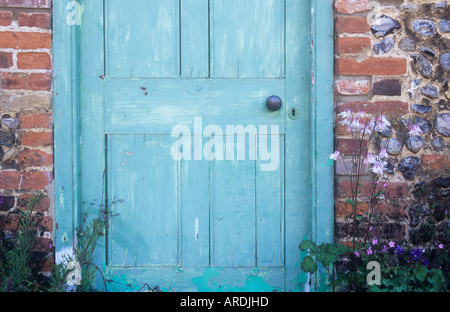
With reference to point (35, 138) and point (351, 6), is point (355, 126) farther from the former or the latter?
point (35, 138)

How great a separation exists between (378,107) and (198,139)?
948mm

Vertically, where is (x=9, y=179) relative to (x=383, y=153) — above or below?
below

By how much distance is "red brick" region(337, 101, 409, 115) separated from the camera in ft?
7.15

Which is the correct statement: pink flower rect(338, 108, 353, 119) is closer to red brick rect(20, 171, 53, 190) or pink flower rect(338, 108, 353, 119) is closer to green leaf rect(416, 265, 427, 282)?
green leaf rect(416, 265, 427, 282)

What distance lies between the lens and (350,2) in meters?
2.16

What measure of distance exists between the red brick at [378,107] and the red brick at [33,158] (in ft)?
5.00

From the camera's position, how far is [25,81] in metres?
2.16

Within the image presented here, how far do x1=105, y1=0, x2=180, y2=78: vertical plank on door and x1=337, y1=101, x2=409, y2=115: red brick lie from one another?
2.98 ft

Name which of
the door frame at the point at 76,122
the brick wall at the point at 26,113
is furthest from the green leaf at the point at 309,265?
the brick wall at the point at 26,113

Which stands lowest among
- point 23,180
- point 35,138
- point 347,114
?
point 23,180

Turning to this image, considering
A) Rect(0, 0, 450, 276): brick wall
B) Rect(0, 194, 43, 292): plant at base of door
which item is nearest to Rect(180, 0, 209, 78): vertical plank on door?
Rect(0, 0, 450, 276): brick wall

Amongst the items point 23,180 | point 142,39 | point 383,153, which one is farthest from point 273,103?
point 23,180

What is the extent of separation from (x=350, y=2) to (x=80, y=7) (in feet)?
4.58

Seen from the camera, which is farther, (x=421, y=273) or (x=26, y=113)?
(x=26, y=113)
